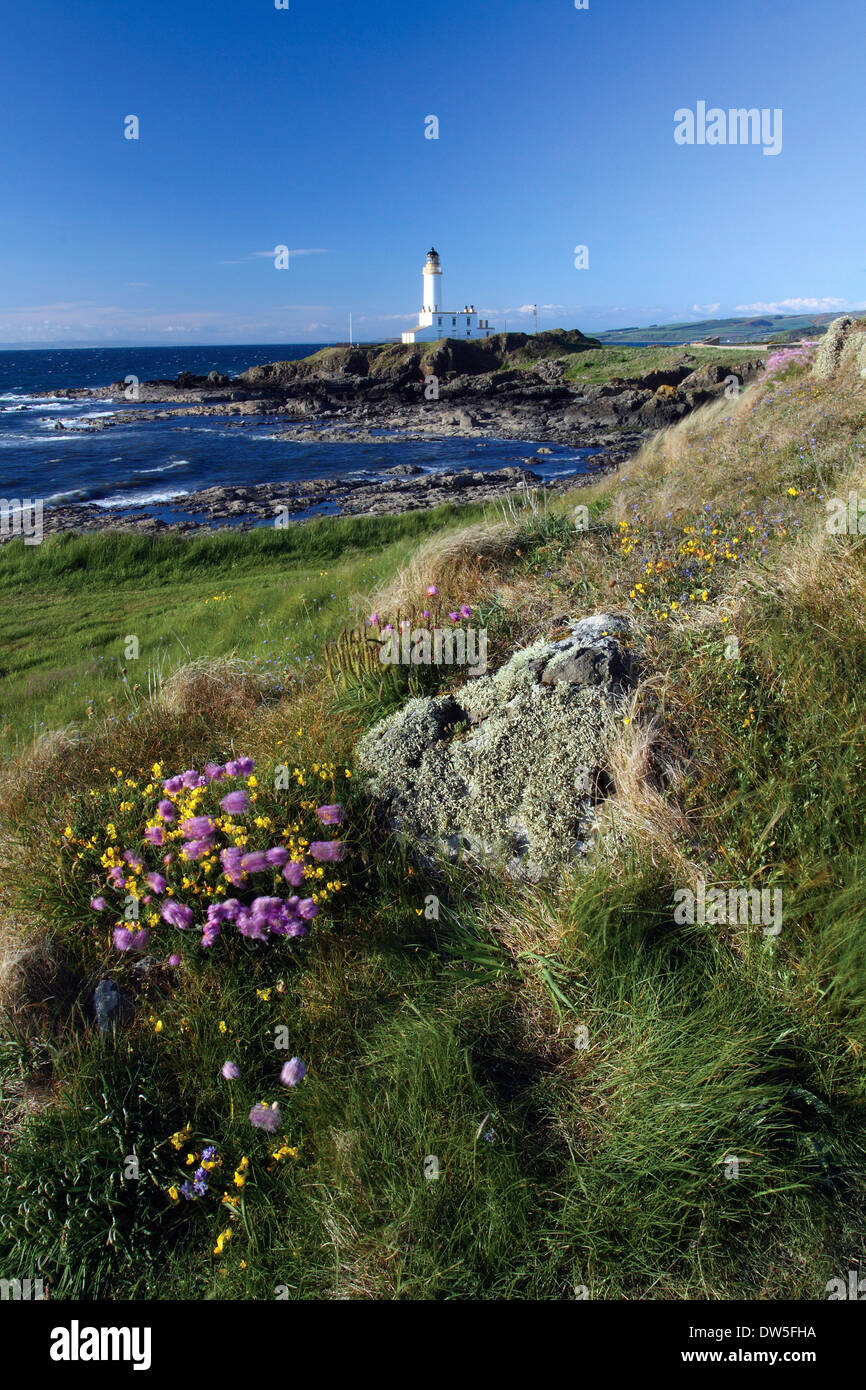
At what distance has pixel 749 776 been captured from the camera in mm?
3279

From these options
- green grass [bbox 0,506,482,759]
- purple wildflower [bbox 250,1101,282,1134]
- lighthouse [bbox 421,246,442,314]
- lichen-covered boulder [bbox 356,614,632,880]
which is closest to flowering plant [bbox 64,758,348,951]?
lichen-covered boulder [bbox 356,614,632,880]

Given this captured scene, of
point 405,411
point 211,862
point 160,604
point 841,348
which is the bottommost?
point 211,862

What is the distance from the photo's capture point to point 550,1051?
2.77m

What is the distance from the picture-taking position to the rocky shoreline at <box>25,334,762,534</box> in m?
26.8

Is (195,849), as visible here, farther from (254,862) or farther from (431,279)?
(431,279)

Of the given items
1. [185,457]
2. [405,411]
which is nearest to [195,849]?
[185,457]

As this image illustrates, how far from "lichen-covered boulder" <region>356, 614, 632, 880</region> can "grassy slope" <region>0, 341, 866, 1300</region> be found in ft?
0.62

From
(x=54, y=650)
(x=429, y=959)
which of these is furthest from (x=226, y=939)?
(x=54, y=650)

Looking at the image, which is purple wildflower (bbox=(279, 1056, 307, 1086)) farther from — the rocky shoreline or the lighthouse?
the lighthouse

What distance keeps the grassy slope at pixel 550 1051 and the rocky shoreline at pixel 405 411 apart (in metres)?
18.9

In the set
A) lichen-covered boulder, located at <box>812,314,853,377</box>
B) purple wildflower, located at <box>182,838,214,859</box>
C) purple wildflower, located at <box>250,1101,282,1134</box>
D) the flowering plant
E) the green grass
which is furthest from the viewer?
lichen-covered boulder, located at <box>812,314,853,377</box>

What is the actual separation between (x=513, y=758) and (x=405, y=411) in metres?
60.5

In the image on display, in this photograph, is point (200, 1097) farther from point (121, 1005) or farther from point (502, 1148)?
point (502, 1148)

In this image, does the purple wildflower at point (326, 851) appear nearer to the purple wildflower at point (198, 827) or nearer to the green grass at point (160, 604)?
the purple wildflower at point (198, 827)
